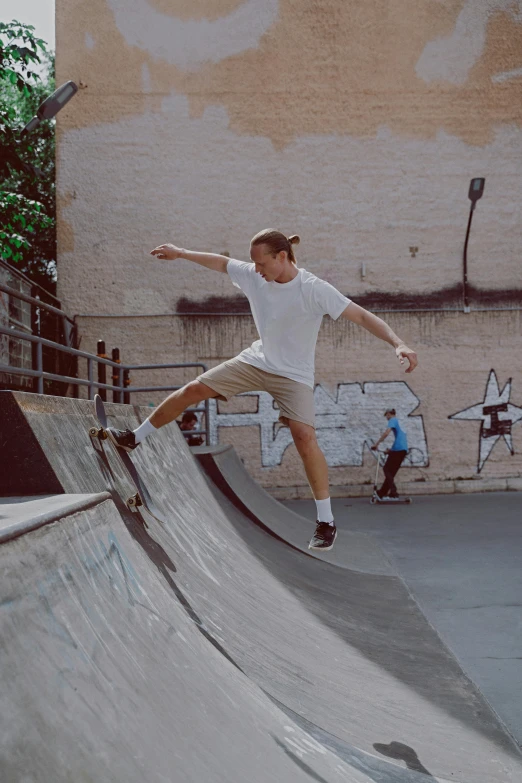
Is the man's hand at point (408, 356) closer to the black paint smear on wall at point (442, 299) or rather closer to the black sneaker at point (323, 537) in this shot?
the black sneaker at point (323, 537)

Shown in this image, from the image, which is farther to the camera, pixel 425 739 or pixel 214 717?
pixel 425 739

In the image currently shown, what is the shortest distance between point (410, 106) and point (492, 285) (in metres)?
4.31

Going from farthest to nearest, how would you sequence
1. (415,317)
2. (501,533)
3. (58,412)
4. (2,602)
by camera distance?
(415,317) < (501,533) < (58,412) < (2,602)

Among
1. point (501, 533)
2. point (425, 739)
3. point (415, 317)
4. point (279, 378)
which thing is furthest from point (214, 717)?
point (415, 317)

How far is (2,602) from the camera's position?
1510 millimetres

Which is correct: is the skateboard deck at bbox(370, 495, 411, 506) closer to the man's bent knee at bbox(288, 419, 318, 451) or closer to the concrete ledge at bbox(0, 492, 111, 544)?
the man's bent knee at bbox(288, 419, 318, 451)

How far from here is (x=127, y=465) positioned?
4.41m

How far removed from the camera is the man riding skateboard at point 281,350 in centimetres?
430

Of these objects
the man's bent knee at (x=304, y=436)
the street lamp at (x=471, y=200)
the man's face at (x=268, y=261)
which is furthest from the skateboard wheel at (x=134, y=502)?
the street lamp at (x=471, y=200)

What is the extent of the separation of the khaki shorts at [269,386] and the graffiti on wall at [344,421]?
37.3 ft

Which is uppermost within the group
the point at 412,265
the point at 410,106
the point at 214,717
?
the point at 410,106

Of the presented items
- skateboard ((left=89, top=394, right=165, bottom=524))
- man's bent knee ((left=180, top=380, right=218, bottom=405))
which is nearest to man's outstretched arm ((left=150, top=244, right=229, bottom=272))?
man's bent knee ((left=180, top=380, right=218, bottom=405))

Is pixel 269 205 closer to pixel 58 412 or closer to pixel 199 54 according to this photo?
pixel 199 54

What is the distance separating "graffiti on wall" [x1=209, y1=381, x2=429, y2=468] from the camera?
16.0 meters
